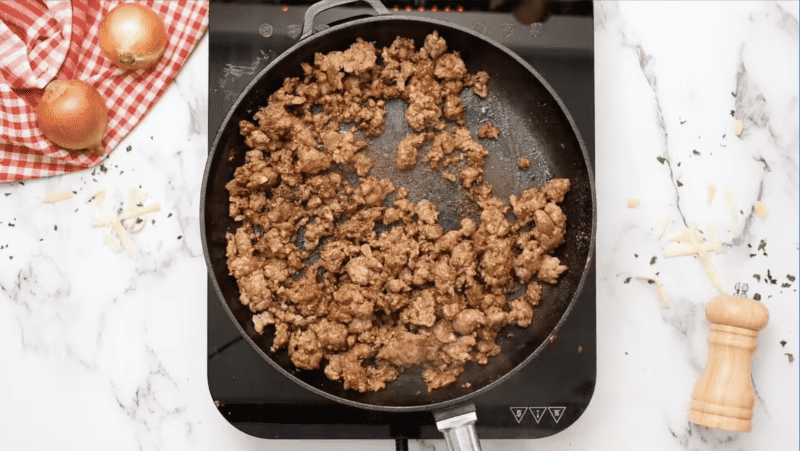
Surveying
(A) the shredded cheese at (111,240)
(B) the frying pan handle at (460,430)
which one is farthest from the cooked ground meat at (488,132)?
(A) the shredded cheese at (111,240)

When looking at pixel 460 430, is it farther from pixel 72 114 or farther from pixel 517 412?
pixel 72 114

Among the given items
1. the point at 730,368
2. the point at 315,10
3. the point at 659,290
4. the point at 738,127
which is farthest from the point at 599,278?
the point at 315,10

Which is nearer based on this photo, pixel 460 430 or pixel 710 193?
pixel 460 430

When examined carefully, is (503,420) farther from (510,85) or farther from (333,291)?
(510,85)

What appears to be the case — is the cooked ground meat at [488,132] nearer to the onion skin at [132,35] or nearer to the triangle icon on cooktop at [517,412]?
the triangle icon on cooktop at [517,412]

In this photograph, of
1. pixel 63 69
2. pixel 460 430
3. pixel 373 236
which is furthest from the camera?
pixel 63 69

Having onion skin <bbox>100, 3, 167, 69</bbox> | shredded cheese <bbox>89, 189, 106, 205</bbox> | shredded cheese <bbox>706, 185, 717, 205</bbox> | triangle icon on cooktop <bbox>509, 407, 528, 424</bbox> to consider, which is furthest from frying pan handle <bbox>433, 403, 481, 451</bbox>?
onion skin <bbox>100, 3, 167, 69</bbox>
